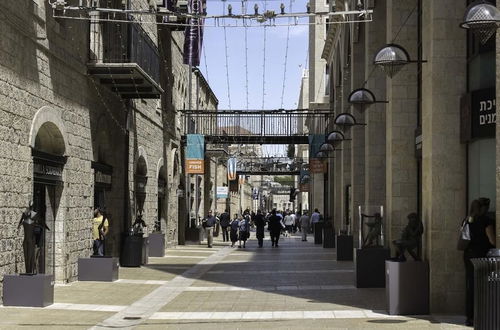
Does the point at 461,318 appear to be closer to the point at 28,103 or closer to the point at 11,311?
the point at 11,311

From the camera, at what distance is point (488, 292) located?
8.16m

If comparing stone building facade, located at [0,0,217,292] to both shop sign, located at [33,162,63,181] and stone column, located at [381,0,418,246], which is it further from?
stone column, located at [381,0,418,246]

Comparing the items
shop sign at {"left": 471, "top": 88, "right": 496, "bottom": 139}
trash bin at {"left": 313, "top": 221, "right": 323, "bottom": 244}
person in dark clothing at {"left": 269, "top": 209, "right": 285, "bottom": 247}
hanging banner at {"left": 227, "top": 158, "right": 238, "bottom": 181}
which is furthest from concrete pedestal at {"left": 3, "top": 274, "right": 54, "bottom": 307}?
hanging banner at {"left": 227, "top": 158, "right": 238, "bottom": 181}

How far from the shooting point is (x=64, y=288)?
669 inches

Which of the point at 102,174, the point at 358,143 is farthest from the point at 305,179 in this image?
the point at 102,174

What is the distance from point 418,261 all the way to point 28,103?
7505 mm

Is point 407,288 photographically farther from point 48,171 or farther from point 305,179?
point 305,179

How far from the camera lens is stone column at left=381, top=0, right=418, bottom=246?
1678 cm

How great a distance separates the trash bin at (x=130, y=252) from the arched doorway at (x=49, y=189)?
5.28 m

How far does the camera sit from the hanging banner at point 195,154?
35.7 metres

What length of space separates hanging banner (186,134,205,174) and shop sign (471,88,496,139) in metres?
23.7

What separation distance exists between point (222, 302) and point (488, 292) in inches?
Result: 287

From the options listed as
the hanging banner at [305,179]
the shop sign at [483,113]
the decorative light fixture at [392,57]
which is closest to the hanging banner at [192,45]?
the decorative light fixture at [392,57]

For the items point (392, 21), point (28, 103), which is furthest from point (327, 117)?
point (28, 103)
